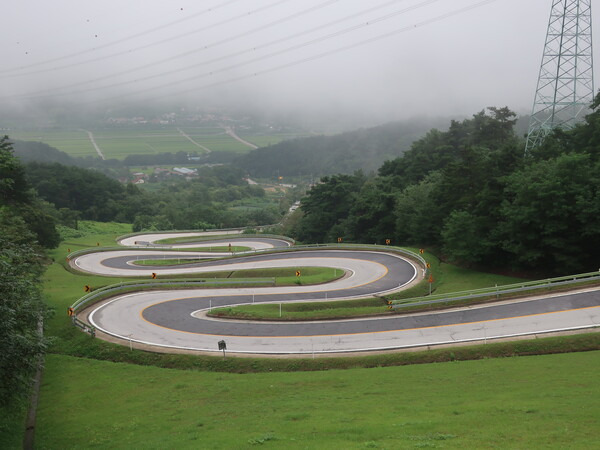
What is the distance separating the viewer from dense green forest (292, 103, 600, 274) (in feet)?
120

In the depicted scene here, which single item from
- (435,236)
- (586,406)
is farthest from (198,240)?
(586,406)

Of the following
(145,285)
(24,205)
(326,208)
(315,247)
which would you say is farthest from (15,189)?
(326,208)

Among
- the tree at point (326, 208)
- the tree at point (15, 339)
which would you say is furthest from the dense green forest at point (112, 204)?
the tree at point (15, 339)

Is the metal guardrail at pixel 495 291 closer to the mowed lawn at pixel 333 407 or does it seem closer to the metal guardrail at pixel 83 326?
the mowed lawn at pixel 333 407

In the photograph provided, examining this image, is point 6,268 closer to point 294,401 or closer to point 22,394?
point 22,394

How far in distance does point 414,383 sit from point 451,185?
35.7 metres

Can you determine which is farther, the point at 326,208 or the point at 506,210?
the point at 326,208

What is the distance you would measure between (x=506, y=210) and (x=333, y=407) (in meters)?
28.0

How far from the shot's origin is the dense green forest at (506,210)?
36.5 metres

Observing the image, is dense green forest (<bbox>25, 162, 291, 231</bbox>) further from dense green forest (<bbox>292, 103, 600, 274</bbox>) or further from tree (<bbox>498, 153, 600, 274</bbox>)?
tree (<bbox>498, 153, 600, 274</bbox>)

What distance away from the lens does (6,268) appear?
16.3 metres

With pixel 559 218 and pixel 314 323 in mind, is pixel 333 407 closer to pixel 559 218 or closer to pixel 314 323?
pixel 314 323

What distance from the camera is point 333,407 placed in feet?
56.8

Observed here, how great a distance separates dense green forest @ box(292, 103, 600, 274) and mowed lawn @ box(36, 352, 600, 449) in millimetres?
17527
